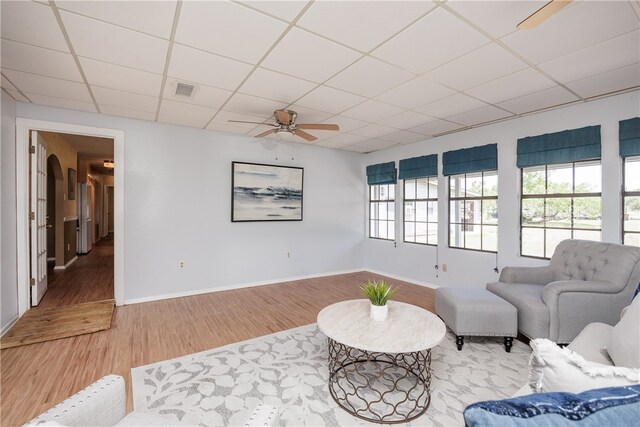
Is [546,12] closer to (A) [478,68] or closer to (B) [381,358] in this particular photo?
(A) [478,68]

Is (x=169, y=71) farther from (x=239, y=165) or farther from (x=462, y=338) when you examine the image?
(x=462, y=338)

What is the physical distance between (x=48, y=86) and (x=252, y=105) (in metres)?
2.04

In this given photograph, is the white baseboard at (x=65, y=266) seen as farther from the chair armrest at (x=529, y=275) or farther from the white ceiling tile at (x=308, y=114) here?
the chair armrest at (x=529, y=275)

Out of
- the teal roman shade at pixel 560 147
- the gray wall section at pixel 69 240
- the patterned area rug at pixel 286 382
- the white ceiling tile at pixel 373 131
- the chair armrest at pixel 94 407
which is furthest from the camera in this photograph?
the gray wall section at pixel 69 240

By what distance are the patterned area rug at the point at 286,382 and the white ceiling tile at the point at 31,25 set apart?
103 inches

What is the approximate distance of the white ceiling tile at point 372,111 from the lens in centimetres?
349

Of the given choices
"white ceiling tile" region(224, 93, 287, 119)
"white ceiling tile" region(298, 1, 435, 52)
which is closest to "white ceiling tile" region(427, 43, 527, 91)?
"white ceiling tile" region(298, 1, 435, 52)

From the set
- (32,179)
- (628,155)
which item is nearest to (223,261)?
(32,179)

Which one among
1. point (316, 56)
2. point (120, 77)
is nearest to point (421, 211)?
point (316, 56)

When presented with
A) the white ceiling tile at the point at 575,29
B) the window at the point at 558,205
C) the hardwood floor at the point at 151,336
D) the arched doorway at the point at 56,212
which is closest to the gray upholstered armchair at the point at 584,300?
the window at the point at 558,205

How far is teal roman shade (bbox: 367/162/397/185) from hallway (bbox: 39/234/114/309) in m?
5.02

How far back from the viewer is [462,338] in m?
2.76

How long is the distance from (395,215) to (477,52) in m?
3.67

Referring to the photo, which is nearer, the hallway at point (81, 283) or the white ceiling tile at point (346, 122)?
the white ceiling tile at point (346, 122)
